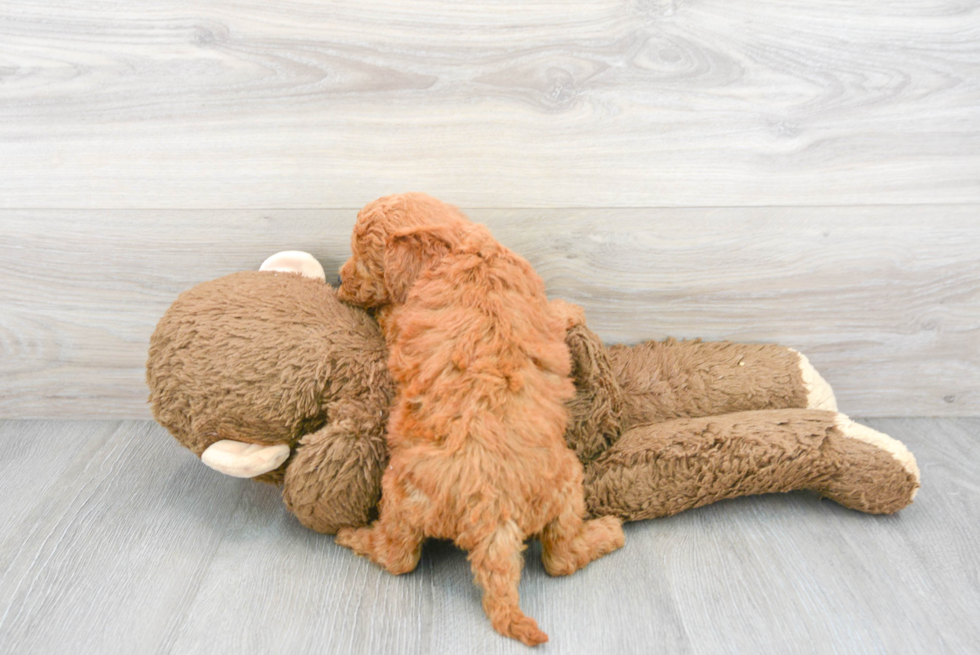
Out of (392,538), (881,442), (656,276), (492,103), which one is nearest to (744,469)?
(881,442)

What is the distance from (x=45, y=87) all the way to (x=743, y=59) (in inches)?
41.5

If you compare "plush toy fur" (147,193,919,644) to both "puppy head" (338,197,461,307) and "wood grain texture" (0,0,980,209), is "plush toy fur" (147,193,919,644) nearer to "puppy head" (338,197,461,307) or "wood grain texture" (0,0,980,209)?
"puppy head" (338,197,461,307)

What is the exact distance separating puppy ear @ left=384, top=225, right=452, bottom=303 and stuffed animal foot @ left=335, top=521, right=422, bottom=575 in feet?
0.99

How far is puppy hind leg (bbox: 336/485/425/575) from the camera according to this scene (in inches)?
31.8

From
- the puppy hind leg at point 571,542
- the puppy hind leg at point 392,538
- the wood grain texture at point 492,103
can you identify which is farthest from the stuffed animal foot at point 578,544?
the wood grain texture at point 492,103

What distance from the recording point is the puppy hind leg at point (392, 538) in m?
0.81

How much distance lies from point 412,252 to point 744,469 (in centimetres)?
54

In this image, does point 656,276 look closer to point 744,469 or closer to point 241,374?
point 744,469

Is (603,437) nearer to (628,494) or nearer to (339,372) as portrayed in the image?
(628,494)

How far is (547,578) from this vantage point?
848 mm

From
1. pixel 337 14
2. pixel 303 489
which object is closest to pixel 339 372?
pixel 303 489

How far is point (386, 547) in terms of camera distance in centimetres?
84

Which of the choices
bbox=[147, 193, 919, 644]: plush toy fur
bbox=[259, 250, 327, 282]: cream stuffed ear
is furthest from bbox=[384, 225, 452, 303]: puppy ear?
bbox=[259, 250, 327, 282]: cream stuffed ear

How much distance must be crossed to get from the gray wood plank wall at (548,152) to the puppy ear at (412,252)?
238 mm
